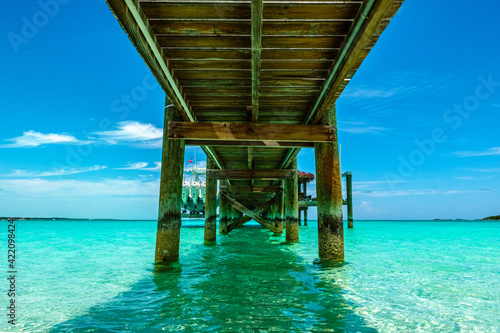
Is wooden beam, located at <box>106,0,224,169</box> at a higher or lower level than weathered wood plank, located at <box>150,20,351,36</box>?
lower

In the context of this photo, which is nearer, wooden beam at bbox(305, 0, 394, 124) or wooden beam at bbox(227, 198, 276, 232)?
wooden beam at bbox(305, 0, 394, 124)

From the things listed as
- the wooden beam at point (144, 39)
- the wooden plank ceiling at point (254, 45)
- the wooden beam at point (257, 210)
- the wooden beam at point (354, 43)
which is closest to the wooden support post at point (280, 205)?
the wooden beam at point (257, 210)

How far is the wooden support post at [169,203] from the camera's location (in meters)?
6.28

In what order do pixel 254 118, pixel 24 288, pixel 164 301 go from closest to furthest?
pixel 164 301, pixel 24 288, pixel 254 118

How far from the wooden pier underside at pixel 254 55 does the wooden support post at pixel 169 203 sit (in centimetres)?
34

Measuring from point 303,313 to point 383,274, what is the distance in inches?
145

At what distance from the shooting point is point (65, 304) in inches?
172

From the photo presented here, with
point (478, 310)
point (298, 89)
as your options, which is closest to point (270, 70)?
point (298, 89)

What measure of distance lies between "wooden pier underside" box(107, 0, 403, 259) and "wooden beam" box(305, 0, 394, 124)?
0.04 ft

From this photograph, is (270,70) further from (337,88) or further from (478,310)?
(478,310)

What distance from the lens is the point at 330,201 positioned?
626 centimetres

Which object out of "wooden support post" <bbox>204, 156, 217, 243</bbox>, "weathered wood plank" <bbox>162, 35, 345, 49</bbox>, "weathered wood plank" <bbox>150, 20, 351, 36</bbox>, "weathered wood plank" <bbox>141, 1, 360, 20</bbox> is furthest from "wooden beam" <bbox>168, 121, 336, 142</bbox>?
"wooden support post" <bbox>204, 156, 217, 243</bbox>

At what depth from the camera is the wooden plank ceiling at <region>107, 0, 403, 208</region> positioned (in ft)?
12.3

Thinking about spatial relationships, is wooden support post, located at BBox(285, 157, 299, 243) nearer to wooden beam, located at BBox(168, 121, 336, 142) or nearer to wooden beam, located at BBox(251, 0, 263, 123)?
wooden beam, located at BBox(168, 121, 336, 142)
